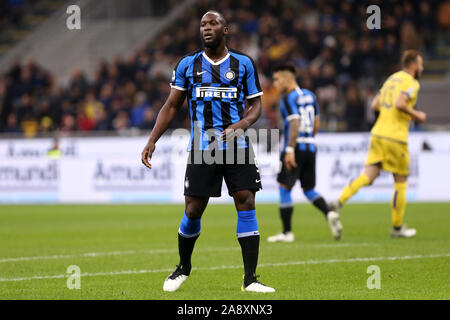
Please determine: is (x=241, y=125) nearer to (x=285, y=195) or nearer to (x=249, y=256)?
(x=249, y=256)

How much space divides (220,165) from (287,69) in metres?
4.94

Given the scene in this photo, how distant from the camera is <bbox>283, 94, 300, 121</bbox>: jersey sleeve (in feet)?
37.1

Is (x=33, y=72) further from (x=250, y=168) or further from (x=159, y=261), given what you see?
(x=250, y=168)

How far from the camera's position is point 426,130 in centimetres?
1855

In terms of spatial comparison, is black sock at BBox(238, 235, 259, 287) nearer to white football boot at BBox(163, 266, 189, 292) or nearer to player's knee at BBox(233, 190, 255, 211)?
player's knee at BBox(233, 190, 255, 211)

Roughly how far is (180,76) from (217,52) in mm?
367

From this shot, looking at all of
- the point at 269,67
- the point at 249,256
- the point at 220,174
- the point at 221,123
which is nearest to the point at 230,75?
the point at 221,123

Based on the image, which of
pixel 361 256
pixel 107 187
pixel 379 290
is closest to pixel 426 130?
pixel 107 187

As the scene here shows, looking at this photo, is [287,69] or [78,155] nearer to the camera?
[287,69]

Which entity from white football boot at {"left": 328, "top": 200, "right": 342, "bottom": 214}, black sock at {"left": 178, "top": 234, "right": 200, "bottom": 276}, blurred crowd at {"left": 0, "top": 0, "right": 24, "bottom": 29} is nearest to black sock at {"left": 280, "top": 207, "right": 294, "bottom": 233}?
white football boot at {"left": 328, "top": 200, "right": 342, "bottom": 214}

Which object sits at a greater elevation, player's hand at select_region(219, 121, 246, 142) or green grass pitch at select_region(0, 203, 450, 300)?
player's hand at select_region(219, 121, 246, 142)

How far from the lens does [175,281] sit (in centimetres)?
698

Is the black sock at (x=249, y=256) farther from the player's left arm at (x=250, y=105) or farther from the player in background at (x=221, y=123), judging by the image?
the player's left arm at (x=250, y=105)

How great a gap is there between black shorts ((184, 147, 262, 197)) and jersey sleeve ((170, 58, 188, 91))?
56 cm
